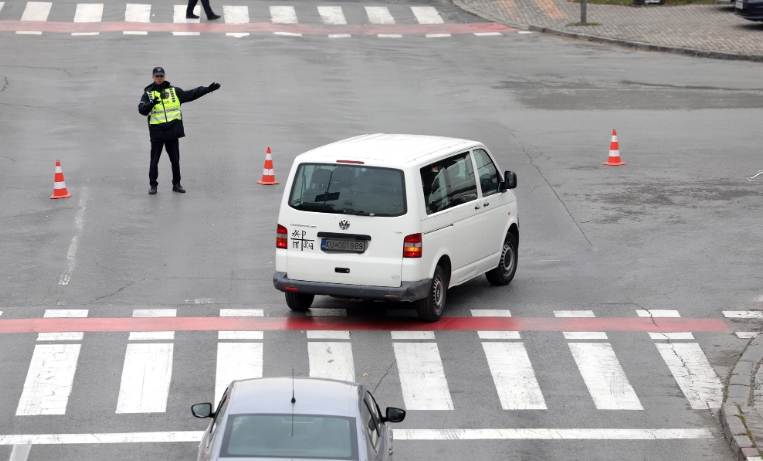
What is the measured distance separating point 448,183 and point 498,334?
1.87 m

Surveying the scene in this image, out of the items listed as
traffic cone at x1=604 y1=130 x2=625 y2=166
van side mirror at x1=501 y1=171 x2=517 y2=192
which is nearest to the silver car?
van side mirror at x1=501 y1=171 x2=517 y2=192

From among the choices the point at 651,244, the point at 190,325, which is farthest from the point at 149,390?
the point at 651,244

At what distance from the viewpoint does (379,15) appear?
39.5m

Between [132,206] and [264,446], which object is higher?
[264,446]

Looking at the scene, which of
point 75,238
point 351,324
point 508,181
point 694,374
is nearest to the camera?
point 694,374

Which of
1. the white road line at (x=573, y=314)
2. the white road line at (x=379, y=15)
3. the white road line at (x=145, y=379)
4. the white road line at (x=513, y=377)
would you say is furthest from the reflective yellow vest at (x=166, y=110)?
the white road line at (x=379, y=15)

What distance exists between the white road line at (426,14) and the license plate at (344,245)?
1026 inches

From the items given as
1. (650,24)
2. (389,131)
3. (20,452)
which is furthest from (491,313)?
(650,24)

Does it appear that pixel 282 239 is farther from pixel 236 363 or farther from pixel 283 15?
pixel 283 15

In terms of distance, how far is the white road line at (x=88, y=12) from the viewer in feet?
122

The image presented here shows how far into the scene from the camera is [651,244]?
17.2 metres

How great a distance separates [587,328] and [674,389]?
1.93 meters

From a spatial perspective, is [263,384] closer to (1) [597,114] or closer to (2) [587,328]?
(2) [587,328]

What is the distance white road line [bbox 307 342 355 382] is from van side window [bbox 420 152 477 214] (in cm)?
186
